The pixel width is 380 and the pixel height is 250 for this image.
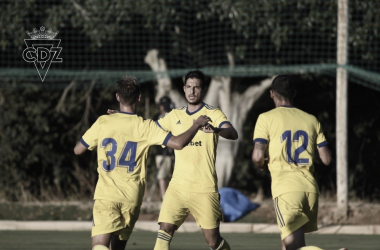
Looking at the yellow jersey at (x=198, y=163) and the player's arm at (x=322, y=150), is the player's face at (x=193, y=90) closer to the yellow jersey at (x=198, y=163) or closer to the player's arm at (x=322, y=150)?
the yellow jersey at (x=198, y=163)

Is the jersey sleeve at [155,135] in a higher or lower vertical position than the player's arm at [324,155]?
higher

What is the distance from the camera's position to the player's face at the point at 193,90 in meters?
6.74

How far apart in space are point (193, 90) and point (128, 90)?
32.5 inches

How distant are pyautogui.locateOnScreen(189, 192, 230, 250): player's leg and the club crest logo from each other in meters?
8.24

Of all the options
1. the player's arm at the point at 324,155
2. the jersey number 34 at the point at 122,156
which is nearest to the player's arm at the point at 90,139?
the jersey number 34 at the point at 122,156

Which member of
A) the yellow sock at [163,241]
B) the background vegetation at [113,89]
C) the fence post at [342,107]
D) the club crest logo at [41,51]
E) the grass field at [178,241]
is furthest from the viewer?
the club crest logo at [41,51]

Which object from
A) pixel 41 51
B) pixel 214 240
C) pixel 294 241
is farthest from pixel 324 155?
pixel 41 51

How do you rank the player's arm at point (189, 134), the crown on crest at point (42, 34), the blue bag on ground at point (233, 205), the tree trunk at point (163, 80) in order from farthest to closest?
1. the tree trunk at point (163, 80)
2. the crown on crest at point (42, 34)
3. the blue bag on ground at point (233, 205)
4. the player's arm at point (189, 134)

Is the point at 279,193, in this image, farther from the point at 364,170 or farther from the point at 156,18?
the point at 364,170

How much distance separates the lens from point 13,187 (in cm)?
1664

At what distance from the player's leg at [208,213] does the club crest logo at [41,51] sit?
8238 mm

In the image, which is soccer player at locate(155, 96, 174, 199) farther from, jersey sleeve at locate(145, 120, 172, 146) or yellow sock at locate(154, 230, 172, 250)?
jersey sleeve at locate(145, 120, 172, 146)

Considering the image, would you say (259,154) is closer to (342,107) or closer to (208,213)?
(208,213)

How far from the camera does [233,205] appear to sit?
12.1 metres
